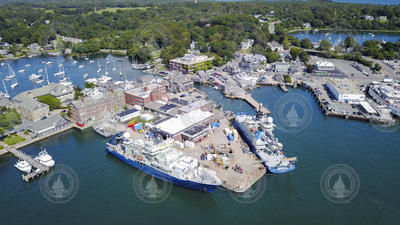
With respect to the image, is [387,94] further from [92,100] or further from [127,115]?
[92,100]

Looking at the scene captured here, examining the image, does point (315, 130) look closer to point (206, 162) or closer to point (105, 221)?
point (206, 162)

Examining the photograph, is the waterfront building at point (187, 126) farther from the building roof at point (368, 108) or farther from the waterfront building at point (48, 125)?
the building roof at point (368, 108)

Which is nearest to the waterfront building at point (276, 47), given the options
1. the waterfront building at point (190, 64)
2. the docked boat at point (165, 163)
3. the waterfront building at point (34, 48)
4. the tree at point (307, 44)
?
the tree at point (307, 44)

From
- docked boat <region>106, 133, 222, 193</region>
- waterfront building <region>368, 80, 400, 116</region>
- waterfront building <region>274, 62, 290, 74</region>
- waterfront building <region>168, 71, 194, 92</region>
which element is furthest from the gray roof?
waterfront building <region>368, 80, 400, 116</region>

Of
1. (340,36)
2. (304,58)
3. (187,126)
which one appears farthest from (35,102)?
(340,36)

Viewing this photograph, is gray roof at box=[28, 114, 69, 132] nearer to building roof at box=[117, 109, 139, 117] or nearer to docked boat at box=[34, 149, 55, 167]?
docked boat at box=[34, 149, 55, 167]

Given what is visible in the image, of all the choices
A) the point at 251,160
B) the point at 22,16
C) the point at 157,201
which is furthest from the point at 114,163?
the point at 22,16
